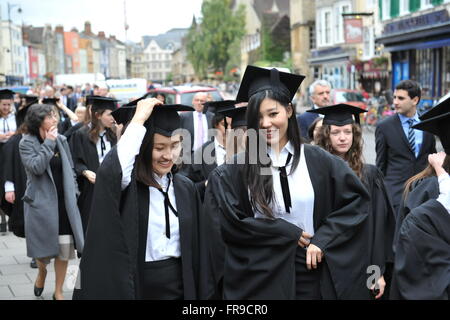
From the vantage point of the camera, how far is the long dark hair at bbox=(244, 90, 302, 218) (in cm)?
356

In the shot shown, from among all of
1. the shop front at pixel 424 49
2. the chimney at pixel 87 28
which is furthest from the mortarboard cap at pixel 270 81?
the chimney at pixel 87 28

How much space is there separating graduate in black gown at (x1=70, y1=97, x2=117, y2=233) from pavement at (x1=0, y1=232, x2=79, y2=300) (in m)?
0.82

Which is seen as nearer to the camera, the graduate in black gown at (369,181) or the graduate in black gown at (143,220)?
the graduate in black gown at (143,220)

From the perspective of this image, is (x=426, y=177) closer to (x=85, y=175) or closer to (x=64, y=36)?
(x=85, y=175)

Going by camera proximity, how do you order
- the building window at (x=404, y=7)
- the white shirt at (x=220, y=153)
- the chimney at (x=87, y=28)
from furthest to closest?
1. the chimney at (x=87, y=28)
2. the building window at (x=404, y=7)
3. the white shirt at (x=220, y=153)

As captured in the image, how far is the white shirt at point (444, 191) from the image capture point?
3180 mm

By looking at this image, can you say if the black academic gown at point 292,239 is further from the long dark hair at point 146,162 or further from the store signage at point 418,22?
the store signage at point 418,22

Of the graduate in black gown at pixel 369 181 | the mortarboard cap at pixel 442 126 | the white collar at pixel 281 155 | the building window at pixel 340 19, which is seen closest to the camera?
the mortarboard cap at pixel 442 126

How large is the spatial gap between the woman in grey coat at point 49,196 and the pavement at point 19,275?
344 millimetres

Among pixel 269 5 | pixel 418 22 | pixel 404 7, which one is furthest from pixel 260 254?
pixel 269 5

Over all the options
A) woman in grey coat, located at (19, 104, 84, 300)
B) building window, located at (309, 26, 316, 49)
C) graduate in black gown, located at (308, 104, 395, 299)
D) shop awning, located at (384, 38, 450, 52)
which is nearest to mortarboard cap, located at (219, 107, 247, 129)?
graduate in black gown, located at (308, 104, 395, 299)

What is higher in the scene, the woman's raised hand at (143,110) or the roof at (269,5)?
the roof at (269,5)
